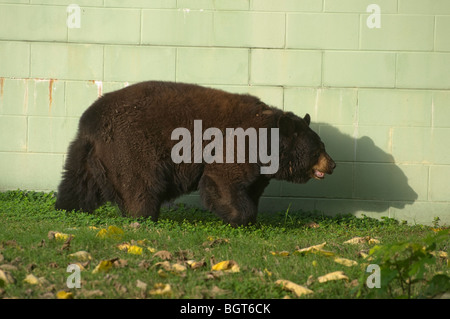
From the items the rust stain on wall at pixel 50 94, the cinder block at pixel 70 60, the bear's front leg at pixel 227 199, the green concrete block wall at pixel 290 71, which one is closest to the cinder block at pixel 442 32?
the green concrete block wall at pixel 290 71

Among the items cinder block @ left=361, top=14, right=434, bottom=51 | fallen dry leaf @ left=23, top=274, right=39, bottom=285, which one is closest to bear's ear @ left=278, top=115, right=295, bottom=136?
cinder block @ left=361, top=14, right=434, bottom=51

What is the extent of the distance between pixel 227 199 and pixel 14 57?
12.4 feet

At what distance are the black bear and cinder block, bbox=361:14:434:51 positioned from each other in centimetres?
196

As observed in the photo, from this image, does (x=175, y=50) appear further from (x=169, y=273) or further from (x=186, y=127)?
(x=169, y=273)

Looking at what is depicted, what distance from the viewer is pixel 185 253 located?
5.55m

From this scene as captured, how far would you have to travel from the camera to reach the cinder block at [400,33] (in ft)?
28.6

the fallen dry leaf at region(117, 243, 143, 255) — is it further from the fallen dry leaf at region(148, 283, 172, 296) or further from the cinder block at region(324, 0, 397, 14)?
the cinder block at region(324, 0, 397, 14)

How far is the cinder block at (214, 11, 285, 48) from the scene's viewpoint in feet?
28.8

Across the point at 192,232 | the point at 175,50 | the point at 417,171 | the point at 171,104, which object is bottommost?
the point at 192,232

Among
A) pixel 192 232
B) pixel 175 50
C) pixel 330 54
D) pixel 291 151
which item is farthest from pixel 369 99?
pixel 192 232

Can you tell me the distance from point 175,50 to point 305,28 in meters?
1.78

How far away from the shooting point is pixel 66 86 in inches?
352

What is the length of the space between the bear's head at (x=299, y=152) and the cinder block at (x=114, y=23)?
2.59 meters

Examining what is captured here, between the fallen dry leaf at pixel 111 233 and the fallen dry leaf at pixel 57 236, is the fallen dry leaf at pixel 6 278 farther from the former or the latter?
the fallen dry leaf at pixel 111 233
